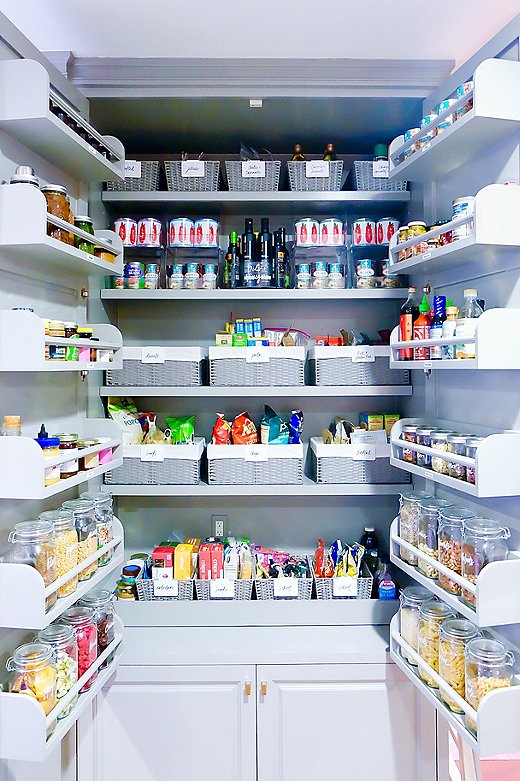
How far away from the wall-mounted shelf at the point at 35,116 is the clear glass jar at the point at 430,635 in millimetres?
1699

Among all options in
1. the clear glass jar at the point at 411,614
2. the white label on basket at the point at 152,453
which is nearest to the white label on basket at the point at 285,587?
the clear glass jar at the point at 411,614

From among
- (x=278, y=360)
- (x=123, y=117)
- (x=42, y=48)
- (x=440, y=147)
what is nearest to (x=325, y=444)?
(x=278, y=360)

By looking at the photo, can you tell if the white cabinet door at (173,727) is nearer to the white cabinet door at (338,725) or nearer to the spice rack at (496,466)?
the white cabinet door at (338,725)

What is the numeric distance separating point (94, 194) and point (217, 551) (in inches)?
54.9

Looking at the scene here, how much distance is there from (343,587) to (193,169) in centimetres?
164

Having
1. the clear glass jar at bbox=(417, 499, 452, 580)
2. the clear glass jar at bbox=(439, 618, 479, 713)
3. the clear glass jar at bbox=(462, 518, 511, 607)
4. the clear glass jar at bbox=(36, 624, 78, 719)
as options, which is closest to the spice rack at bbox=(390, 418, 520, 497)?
the clear glass jar at bbox=(462, 518, 511, 607)

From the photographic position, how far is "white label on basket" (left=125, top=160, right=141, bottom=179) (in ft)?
6.88

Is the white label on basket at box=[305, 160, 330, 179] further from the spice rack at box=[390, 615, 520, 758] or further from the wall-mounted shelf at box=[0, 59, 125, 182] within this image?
the spice rack at box=[390, 615, 520, 758]

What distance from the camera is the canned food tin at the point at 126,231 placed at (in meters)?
2.11

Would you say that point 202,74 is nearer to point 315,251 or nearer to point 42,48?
point 42,48

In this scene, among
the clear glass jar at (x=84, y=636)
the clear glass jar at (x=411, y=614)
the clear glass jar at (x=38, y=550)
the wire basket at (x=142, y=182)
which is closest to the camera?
the clear glass jar at (x=38, y=550)

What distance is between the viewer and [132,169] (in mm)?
2107

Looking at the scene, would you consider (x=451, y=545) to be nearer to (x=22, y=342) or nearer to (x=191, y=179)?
(x=22, y=342)

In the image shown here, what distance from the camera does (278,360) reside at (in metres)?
2.09
